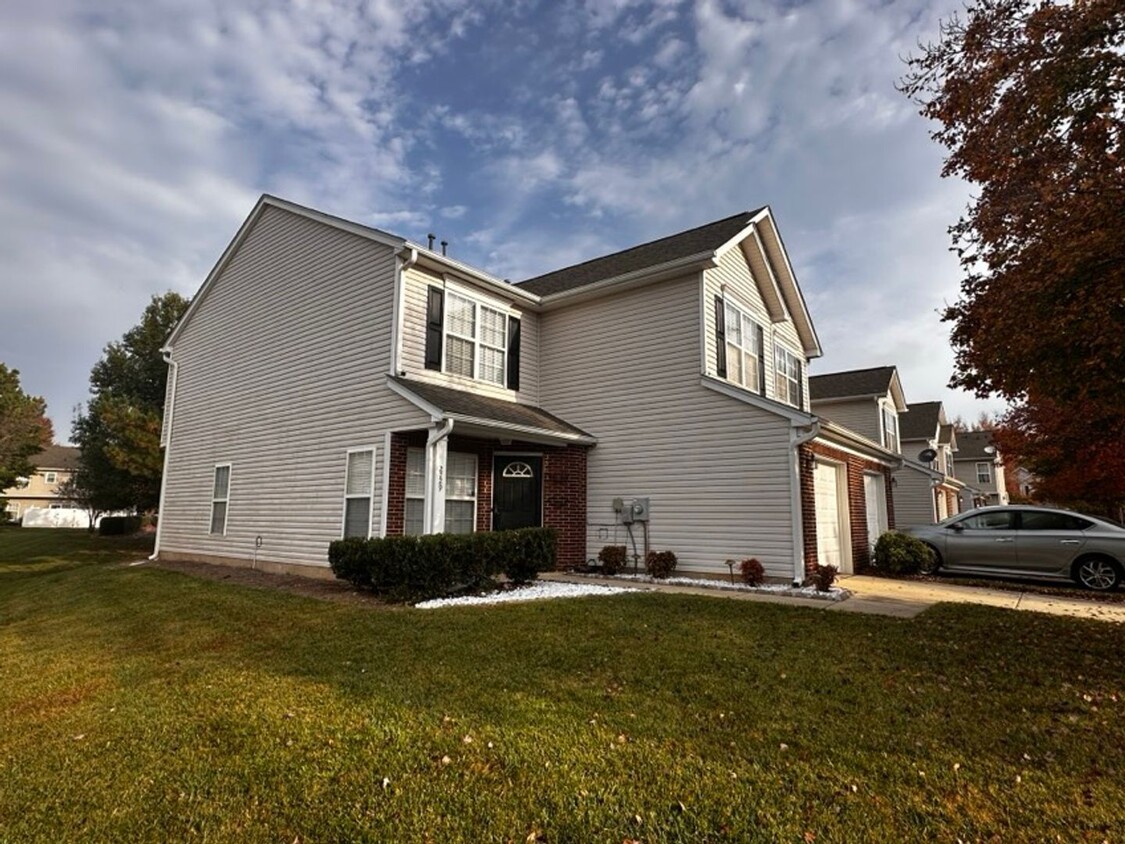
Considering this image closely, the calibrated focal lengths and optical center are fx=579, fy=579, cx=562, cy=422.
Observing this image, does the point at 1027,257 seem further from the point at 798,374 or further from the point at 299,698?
the point at 798,374

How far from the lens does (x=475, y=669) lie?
5156 millimetres

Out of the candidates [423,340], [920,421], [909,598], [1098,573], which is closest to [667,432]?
[909,598]

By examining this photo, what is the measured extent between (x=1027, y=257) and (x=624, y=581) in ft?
25.4

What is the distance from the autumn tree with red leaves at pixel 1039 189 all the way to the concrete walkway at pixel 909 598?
3241mm

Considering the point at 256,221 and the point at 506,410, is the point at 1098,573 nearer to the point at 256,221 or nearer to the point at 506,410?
the point at 506,410

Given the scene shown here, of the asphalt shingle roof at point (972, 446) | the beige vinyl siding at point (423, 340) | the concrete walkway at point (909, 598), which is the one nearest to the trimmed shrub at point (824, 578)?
the concrete walkway at point (909, 598)

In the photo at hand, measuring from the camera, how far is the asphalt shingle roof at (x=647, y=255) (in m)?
13.2

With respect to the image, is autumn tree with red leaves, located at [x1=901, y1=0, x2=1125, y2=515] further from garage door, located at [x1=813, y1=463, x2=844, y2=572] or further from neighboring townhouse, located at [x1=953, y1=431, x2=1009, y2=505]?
neighboring townhouse, located at [x1=953, y1=431, x2=1009, y2=505]

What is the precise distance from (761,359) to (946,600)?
7.24 metres

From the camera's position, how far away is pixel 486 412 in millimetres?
10992

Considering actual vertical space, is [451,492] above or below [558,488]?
below

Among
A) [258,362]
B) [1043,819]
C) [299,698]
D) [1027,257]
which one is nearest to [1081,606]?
[1027,257]

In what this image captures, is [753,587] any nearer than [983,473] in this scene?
Yes

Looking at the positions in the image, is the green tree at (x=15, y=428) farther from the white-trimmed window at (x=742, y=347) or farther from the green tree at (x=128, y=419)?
the white-trimmed window at (x=742, y=347)
